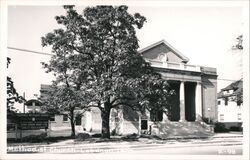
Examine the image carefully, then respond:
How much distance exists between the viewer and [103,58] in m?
19.0

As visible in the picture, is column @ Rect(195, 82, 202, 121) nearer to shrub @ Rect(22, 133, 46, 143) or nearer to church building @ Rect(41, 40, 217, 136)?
church building @ Rect(41, 40, 217, 136)

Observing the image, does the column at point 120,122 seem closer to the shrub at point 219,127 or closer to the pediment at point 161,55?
the pediment at point 161,55

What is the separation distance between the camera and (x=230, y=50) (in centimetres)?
1775

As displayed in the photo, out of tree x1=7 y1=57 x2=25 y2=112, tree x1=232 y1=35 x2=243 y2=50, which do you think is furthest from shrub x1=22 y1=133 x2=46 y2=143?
tree x1=232 y1=35 x2=243 y2=50

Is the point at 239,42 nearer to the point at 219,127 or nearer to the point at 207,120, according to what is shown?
the point at 219,127

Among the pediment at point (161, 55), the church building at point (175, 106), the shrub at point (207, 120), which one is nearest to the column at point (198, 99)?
the church building at point (175, 106)

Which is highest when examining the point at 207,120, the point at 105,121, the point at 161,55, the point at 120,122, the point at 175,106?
the point at 161,55

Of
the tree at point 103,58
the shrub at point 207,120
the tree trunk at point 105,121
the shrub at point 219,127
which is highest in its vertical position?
the tree at point 103,58

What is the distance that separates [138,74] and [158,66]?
9.59 meters

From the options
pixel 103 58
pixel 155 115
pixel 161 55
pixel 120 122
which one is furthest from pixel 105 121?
pixel 161 55

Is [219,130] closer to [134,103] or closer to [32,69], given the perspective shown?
[134,103]

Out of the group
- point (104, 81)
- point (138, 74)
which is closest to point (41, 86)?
point (104, 81)

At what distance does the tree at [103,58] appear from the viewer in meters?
18.6

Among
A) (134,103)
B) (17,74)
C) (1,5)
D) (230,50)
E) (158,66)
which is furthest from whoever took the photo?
(158,66)
